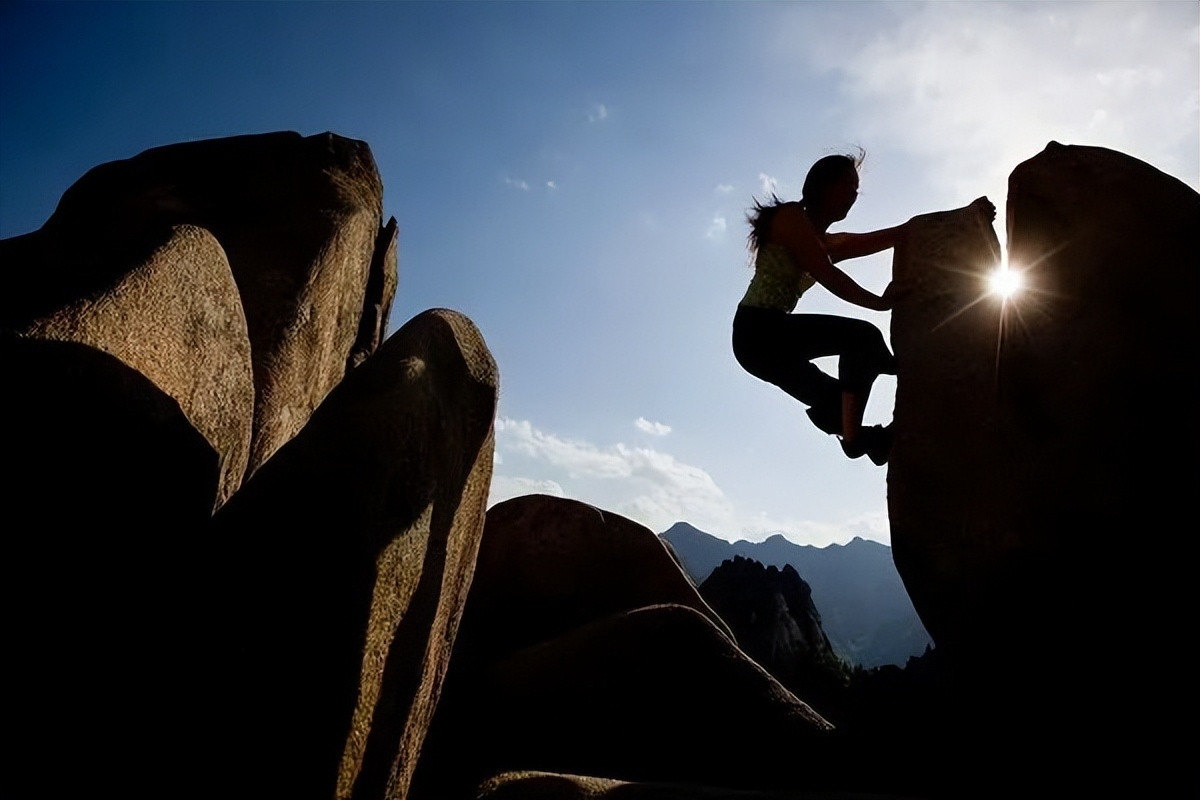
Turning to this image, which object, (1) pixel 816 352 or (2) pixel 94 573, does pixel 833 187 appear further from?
(2) pixel 94 573

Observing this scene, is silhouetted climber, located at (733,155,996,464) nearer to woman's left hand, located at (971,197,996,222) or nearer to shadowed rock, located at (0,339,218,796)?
woman's left hand, located at (971,197,996,222)

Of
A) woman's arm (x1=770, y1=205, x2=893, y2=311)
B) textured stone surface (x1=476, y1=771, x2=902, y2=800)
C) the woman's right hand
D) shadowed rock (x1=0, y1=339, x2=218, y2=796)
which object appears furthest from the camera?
the woman's right hand

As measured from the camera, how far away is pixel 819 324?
5.26m

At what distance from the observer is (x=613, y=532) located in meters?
9.83

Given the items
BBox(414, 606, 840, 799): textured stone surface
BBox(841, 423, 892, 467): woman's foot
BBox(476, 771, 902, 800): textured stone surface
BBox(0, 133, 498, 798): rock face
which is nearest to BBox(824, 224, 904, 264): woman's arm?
BBox(841, 423, 892, 467): woman's foot

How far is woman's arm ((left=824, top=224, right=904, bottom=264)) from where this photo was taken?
5.33 m

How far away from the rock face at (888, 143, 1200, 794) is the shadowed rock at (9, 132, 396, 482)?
479 centimetres

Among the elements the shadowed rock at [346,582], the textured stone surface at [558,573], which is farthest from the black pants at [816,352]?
the textured stone surface at [558,573]

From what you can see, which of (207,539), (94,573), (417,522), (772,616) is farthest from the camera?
(772,616)

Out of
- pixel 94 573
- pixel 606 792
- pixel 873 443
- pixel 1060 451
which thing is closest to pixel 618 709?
pixel 606 792

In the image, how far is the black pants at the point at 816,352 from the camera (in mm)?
5246

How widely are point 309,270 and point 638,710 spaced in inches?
191

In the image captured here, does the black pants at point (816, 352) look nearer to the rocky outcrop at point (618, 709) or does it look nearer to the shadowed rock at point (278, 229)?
the rocky outcrop at point (618, 709)

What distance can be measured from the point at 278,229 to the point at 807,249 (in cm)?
460
